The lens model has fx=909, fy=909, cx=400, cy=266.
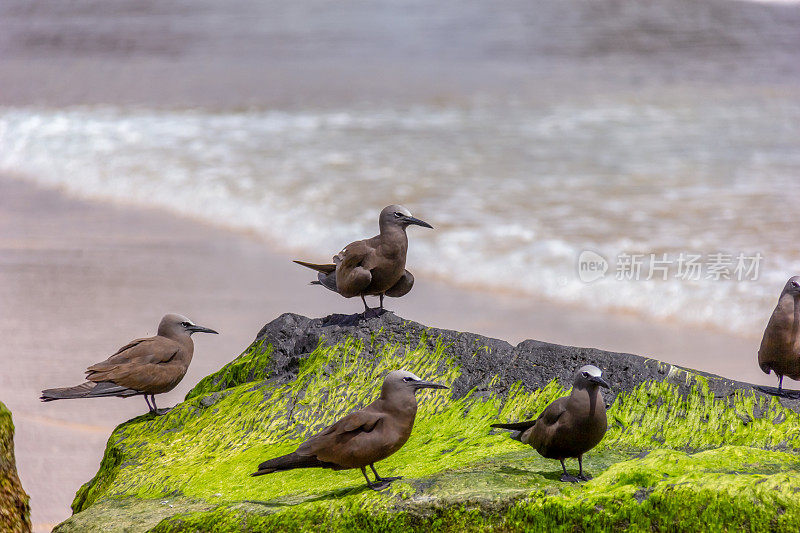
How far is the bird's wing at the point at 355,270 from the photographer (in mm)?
4934

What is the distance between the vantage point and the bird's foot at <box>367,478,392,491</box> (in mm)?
3521

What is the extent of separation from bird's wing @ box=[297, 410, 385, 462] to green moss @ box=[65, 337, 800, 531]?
0.77ft

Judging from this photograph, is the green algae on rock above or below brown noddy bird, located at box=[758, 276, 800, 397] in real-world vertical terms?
below

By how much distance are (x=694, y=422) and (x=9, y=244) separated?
728 cm

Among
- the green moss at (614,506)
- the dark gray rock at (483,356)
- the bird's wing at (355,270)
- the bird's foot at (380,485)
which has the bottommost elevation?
the green moss at (614,506)

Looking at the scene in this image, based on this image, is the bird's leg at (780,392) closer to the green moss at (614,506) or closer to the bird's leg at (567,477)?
the green moss at (614,506)

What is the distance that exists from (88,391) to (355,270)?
1533mm

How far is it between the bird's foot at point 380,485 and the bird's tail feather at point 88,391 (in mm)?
1834

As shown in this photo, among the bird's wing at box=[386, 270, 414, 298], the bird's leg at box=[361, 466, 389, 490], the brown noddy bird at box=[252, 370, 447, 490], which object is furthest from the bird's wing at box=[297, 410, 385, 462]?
the bird's wing at box=[386, 270, 414, 298]

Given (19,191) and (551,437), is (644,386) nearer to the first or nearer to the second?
(551,437)

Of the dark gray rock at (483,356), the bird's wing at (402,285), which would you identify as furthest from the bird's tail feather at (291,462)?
the bird's wing at (402,285)

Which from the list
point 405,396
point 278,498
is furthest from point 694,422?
point 278,498

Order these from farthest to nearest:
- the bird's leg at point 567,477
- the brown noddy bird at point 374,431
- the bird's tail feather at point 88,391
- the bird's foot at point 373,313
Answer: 1. the bird's foot at point 373,313
2. the bird's tail feather at point 88,391
3. the bird's leg at point 567,477
4. the brown noddy bird at point 374,431

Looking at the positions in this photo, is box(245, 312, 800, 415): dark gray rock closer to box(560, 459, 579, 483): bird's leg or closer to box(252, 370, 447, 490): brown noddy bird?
box(560, 459, 579, 483): bird's leg
